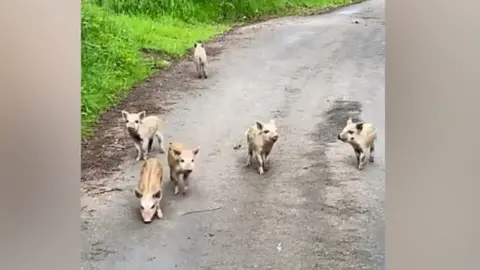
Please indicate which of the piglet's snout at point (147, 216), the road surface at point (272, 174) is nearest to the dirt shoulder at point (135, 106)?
the road surface at point (272, 174)

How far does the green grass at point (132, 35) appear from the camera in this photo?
1.36 m

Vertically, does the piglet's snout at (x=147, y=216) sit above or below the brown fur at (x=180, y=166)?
below

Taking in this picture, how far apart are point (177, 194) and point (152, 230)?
0.28ft

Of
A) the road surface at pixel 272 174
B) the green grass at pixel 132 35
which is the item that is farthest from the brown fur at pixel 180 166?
the green grass at pixel 132 35

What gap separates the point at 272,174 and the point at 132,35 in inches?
16.1

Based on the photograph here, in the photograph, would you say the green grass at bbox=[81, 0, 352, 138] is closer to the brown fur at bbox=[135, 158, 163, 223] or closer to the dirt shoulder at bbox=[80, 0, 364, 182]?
the dirt shoulder at bbox=[80, 0, 364, 182]

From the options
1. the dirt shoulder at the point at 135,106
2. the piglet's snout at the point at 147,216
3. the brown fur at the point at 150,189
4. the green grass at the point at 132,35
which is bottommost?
the piglet's snout at the point at 147,216

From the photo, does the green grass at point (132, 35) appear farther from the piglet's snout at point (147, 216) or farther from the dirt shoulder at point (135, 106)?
the piglet's snout at point (147, 216)

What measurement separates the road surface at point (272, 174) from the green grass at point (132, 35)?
0.05 m

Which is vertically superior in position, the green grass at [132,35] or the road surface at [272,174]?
the green grass at [132,35]

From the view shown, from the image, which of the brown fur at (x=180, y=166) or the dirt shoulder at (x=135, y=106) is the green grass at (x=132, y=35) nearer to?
the dirt shoulder at (x=135, y=106)

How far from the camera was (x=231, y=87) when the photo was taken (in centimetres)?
136

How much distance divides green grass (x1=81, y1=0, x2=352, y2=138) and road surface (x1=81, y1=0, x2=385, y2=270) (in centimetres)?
5
